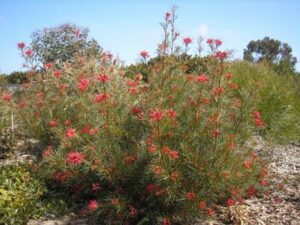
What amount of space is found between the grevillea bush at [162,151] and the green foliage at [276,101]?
1936mm

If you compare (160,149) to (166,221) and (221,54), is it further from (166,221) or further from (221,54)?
(221,54)

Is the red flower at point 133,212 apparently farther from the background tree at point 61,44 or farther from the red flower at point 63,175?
the background tree at point 61,44

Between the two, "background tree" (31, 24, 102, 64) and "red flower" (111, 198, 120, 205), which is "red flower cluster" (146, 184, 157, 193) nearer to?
"red flower" (111, 198, 120, 205)

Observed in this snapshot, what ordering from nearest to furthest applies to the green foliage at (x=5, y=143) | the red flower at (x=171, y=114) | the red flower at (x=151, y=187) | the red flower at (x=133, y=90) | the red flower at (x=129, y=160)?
1. the red flower at (x=171, y=114)
2. the red flower at (x=151, y=187)
3. the red flower at (x=129, y=160)
4. the red flower at (x=133, y=90)
5. the green foliage at (x=5, y=143)

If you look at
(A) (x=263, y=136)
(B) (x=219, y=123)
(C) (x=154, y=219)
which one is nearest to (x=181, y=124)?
(B) (x=219, y=123)

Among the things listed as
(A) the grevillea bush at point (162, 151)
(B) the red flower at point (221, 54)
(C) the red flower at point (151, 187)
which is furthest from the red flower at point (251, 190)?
(B) the red flower at point (221, 54)

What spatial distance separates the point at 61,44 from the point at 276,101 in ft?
16.3

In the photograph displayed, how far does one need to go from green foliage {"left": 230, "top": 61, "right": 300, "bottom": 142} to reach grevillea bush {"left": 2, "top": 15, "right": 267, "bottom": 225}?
1.94 metres

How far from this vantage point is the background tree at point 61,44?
32.3 ft

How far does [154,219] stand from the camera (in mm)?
4480

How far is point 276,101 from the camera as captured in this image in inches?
324

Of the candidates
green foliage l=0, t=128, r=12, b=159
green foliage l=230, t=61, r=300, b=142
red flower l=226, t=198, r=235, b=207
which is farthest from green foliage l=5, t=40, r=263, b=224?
green foliage l=230, t=61, r=300, b=142

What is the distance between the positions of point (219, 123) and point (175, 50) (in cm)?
162

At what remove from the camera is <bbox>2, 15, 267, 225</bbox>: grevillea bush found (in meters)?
4.11
